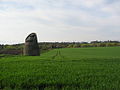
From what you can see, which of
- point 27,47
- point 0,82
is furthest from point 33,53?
point 0,82

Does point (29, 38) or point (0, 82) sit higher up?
point (29, 38)

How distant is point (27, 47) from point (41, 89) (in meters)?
34.8

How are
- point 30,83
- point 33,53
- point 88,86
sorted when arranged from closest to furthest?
point 88,86 → point 30,83 → point 33,53

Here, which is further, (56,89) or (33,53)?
(33,53)

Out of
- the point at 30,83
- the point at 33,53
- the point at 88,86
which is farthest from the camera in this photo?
the point at 33,53

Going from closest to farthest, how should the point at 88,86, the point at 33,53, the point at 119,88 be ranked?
1. the point at 119,88
2. the point at 88,86
3. the point at 33,53

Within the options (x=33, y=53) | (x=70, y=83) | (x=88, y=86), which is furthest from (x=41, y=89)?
(x=33, y=53)

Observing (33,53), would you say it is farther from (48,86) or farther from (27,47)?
(48,86)

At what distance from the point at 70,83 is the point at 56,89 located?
935 millimetres

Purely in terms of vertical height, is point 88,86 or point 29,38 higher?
point 29,38

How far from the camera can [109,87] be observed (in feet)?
22.7

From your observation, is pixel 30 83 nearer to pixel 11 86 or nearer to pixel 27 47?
pixel 11 86

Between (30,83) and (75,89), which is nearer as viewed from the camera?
(75,89)

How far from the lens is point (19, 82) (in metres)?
7.95
